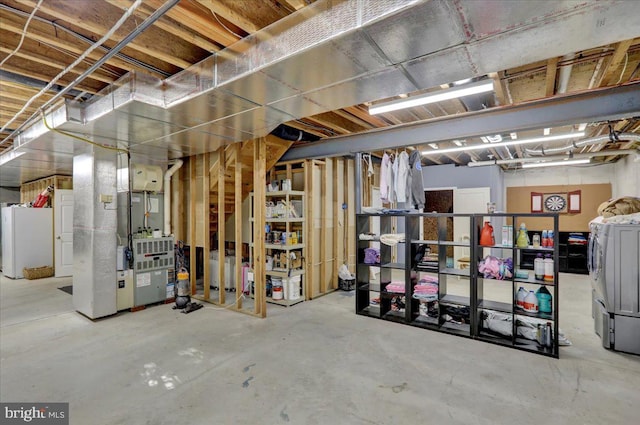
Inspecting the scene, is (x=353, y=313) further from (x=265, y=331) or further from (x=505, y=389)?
(x=505, y=389)

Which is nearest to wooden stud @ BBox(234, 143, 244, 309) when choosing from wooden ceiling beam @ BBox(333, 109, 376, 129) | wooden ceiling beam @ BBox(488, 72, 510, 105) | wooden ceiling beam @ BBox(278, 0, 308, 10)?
wooden ceiling beam @ BBox(333, 109, 376, 129)

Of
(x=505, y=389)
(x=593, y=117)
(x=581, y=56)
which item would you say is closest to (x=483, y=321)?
(x=505, y=389)

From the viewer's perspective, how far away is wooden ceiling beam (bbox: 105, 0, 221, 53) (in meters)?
2.12

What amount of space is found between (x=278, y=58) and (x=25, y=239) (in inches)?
338

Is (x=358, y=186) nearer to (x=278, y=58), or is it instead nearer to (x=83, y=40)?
(x=278, y=58)

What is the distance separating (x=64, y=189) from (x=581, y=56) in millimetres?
9937

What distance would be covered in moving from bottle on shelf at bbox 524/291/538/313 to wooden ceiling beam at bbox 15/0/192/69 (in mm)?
4288

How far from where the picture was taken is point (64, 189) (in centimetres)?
767

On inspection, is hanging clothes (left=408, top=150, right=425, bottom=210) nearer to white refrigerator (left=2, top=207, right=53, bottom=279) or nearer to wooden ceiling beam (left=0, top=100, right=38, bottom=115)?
wooden ceiling beam (left=0, top=100, right=38, bottom=115)

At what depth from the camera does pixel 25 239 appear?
7.30 meters

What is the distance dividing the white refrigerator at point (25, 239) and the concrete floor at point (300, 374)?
386cm

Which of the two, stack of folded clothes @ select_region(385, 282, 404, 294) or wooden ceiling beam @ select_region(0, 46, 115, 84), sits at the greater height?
wooden ceiling beam @ select_region(0, 46, 115, 84)

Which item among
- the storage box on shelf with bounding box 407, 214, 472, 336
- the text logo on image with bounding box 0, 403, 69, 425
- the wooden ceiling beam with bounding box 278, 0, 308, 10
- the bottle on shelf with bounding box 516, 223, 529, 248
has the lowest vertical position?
the text logo on image with bounding box 0, 403, 69, 425

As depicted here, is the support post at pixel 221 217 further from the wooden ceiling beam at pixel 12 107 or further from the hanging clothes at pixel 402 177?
the hanging clothes at pixel 402 177
